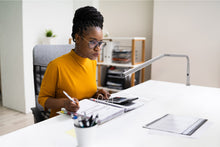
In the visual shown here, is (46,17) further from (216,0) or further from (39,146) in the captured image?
(39,146)

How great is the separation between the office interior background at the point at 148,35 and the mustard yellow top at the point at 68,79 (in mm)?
1738

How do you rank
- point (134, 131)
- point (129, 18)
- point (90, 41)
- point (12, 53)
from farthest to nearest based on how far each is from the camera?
1. point (129, 18)
2. point (12, 53)
3. point (90, 41)
4. point (134, 131)

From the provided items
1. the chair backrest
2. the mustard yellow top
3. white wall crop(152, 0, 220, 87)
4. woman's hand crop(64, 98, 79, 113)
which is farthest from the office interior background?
woman's hand crop(64, 98, 79, 113)

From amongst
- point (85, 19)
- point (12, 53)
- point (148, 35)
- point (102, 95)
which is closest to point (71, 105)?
point (102, 95)

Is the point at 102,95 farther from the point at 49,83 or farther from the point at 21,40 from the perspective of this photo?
the point at 21,40

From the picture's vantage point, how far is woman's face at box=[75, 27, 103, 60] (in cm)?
129

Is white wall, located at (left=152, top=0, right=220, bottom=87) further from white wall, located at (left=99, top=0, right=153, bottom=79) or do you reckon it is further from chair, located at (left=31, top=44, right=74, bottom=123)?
chair, located at (left=31, top=44, right=74, bottom=123)

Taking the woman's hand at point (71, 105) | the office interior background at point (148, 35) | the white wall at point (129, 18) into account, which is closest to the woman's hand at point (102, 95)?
the woman's hand at point (71, 105)

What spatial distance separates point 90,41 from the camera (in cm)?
129

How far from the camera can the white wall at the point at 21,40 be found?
286 centimetres

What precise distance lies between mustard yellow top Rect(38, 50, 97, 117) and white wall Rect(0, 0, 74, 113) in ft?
5.69

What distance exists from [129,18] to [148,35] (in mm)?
402

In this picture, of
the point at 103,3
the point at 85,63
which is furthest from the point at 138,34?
the point at 85,63

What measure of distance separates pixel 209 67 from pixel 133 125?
203 centimetres
